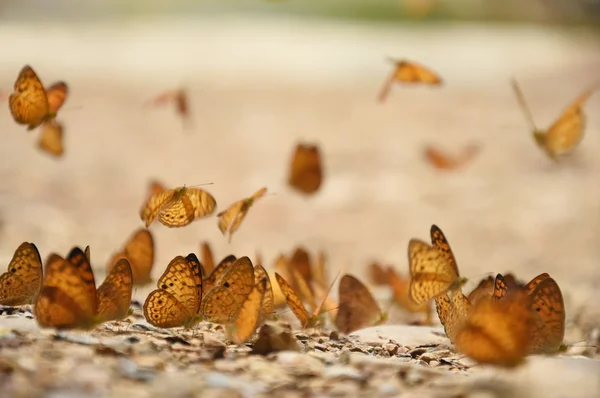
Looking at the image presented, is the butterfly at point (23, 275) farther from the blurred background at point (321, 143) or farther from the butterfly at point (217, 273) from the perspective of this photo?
the blurred background at point (321, 143)

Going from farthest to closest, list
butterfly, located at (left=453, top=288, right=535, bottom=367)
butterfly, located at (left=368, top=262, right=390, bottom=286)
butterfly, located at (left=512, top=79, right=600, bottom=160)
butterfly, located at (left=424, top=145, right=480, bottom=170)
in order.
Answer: butterfly, located at (left=424, top=145, right=480, bottom=170) → butterfly, located at (left=368, top=262, right=390, bottom=286) → butterfly, located at (left=512, top=79, right=600, bottom=160) → butterfly, located at (left=453, top=288, right=535, bottom=367)

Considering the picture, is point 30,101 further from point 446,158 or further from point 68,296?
point 446,158

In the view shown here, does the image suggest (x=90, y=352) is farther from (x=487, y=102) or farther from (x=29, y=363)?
(x=487, y=102)

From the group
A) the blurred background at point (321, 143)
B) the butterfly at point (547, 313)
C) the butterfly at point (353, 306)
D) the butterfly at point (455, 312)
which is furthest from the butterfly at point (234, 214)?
the blurred background at point (321, 143)

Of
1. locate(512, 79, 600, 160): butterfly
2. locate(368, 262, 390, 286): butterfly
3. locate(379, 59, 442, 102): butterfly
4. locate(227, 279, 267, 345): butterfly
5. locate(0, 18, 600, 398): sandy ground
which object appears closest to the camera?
locate(227, 279, 267, 345): butterfly

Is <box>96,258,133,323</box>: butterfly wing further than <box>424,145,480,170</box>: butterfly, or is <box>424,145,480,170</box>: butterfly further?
<box>424,145,480,170</box>: butterfly

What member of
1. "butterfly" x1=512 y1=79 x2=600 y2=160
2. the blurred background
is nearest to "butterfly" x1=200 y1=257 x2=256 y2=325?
the blurred background

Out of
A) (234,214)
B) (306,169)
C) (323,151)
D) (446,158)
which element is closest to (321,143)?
(323,151)

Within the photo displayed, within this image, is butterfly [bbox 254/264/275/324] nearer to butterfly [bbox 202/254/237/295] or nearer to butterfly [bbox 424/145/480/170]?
butterfly [bbox 202/254/237/295]
